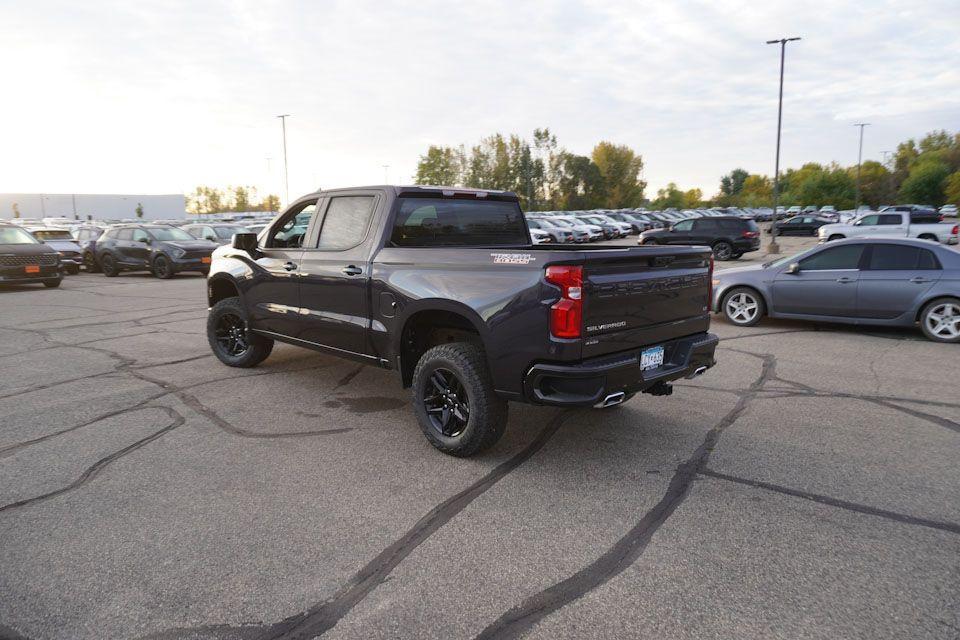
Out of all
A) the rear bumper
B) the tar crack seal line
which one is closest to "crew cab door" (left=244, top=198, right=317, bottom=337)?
the rear bumper

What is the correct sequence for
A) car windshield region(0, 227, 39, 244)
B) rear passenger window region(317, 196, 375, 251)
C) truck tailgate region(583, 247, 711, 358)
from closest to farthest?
truck tailgate region(583, 247, 711, 358) < rear passenger window region(317, 196, 375, 251) < car windshield region(0, 227, 39, 244)

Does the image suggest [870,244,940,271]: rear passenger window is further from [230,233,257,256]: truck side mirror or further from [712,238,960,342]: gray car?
[230,233,257,256]: truck side mirror

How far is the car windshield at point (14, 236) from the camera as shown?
54.0 feet

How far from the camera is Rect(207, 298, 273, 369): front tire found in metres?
6.70

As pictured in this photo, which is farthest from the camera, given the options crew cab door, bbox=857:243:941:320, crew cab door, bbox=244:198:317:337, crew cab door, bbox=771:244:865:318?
crew cab door, bbox=771:244:865:318

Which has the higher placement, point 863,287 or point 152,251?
point 152,251

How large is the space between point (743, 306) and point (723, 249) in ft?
47.2

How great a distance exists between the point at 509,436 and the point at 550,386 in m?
1.22

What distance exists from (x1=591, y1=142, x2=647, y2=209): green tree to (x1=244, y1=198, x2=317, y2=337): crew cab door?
92.3 meters

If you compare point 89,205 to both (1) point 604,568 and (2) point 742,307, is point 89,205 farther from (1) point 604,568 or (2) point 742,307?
(1) point 604,568

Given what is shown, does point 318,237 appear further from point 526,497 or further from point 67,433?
point 526,497

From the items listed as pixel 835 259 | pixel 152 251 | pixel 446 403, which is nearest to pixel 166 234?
pixel 152 251

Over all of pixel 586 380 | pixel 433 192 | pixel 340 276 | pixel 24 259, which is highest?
pixel 433 192

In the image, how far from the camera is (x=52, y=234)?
22.2 metres
